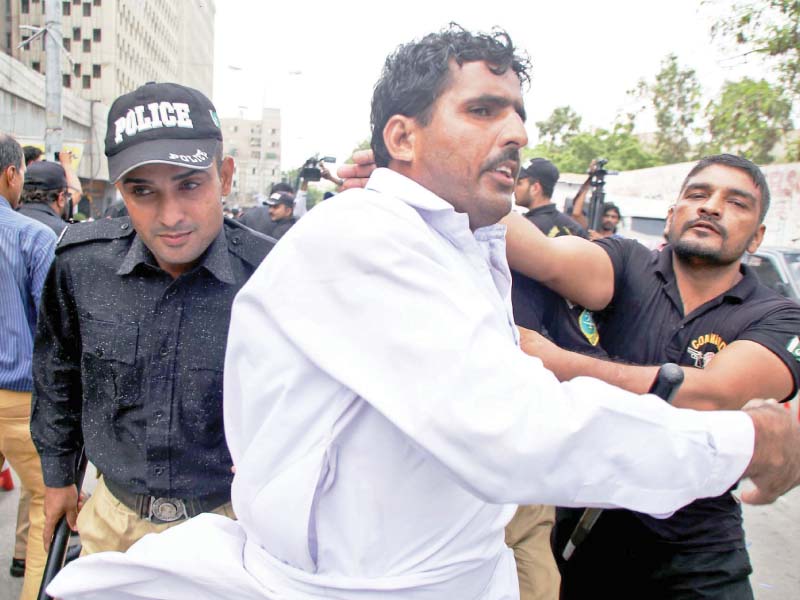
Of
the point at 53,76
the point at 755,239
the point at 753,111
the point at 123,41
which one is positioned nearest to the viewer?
the point at 755,239

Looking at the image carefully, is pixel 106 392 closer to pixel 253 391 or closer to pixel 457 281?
pixel 253 391

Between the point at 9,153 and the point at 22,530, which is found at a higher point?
the point at 9,153

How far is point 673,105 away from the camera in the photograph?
33.4 meters

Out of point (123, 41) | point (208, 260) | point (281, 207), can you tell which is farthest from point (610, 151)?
point (208, 260)

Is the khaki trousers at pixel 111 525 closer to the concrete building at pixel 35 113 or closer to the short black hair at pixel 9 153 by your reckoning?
the short black hair at pixel 9 153

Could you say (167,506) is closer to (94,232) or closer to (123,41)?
(94,232)

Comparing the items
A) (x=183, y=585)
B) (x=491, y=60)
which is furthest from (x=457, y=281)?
(x=183, y=585)

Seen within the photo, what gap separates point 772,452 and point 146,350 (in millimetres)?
1615

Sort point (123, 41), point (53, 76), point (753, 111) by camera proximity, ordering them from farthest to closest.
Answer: point (123, 41), point (753, 111), point (53, 76)

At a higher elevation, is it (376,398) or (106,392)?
(376,398)

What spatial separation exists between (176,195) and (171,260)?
19 centimetres

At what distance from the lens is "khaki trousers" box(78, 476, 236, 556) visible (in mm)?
1973

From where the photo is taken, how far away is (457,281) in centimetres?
107

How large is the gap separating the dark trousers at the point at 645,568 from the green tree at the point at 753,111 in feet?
49.1
